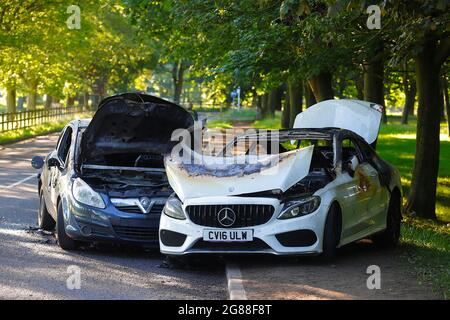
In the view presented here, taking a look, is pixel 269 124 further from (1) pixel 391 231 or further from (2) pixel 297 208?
(2) pixel 297 208

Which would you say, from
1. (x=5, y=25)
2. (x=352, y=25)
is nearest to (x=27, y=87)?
(x=5, y=25)

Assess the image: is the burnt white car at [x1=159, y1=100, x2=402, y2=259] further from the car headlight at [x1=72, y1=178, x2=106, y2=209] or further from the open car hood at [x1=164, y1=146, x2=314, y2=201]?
the car headlight at [x1=72, y1=178, x2=106, y2=209]

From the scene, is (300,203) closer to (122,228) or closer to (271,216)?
(271,216)

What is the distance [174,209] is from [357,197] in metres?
2.21

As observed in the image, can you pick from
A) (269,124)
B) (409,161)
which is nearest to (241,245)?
(409,161)

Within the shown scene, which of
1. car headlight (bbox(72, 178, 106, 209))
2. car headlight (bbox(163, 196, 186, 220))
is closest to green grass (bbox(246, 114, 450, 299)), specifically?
car headlight (bbox(163, 196, 186, 220))

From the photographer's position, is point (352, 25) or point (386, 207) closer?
point (386, 207)

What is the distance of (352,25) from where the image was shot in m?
15.6

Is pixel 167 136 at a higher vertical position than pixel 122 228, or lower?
higher

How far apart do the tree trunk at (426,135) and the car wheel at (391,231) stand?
5.30m

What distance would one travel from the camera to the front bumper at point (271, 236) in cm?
966

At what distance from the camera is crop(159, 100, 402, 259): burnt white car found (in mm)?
9695

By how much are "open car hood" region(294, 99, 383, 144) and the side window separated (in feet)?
12.2

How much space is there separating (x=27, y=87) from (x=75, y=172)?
47.9 m
